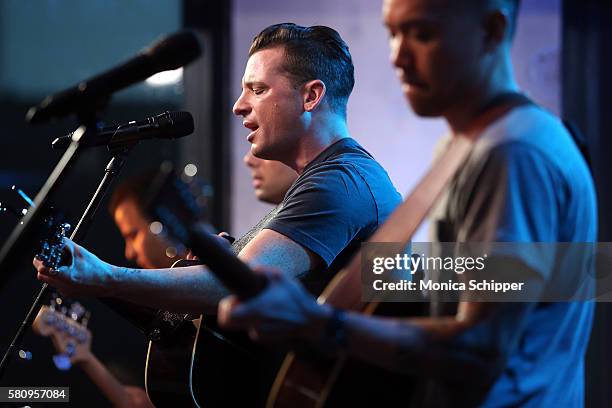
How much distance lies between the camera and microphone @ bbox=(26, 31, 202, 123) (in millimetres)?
1543

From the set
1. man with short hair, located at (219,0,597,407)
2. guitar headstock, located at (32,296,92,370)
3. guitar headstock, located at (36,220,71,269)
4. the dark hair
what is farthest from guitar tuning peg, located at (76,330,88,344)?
man with short hair, located at (219,0,597,407)

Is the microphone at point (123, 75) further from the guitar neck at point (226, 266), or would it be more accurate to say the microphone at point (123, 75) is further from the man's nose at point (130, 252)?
the man's nose at point (130, 252)

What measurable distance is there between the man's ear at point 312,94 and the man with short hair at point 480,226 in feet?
3.13

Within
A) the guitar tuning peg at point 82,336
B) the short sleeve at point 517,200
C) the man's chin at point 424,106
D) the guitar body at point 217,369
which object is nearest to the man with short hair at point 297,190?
the guitar body at point 217,369

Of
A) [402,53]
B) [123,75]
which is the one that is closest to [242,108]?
[123,75]

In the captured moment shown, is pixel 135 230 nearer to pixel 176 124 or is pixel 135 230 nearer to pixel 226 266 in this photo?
pixel 176 124

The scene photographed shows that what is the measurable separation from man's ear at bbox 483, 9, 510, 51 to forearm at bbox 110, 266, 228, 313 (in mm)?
1036

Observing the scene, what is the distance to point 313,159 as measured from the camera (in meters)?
2.34

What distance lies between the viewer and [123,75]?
1.54 meters

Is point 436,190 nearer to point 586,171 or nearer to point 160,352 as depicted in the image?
point 586,171

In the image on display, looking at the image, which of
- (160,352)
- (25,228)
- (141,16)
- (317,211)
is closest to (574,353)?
(317,211)

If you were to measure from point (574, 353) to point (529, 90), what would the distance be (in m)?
2.91

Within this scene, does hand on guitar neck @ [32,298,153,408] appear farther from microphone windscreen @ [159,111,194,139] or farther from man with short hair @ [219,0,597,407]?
man with short hair @ [219,0,597,407]

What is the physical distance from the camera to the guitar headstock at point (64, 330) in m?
3.02
